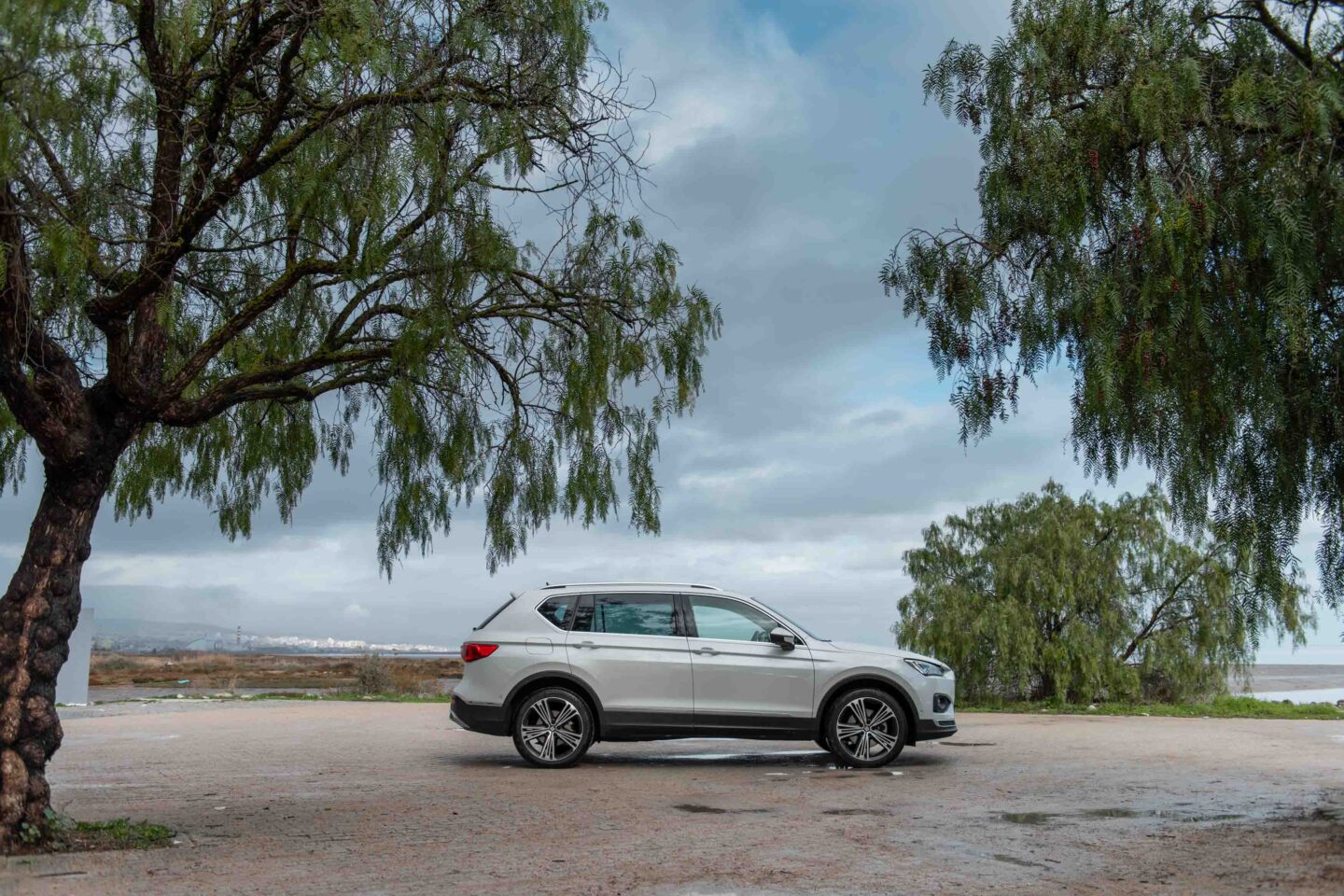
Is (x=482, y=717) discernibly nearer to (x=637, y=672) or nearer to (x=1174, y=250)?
(x=637, y=672)

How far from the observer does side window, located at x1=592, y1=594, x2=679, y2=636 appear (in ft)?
38.4

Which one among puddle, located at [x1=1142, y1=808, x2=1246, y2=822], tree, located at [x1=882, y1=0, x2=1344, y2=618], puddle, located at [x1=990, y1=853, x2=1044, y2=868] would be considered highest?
tree, located at [x1=882, y1=0, x2=1344, y2=618]

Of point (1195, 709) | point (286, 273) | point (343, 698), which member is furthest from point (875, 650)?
point (343, 698)

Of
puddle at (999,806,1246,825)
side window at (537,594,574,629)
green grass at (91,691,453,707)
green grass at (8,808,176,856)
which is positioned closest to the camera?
green grass at (8,808,176,856)

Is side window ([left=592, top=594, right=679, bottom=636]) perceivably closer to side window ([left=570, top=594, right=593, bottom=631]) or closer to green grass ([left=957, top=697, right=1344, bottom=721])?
side window ([left=570, top=594, right=593, bottom=631])

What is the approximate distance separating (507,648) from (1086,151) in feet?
23.3

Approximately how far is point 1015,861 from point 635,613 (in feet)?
18.7

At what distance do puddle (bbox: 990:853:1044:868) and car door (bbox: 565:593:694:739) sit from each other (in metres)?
4.88

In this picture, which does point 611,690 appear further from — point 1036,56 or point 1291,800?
point 1036,56

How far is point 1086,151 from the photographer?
7.45 metres

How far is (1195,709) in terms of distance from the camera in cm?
2069

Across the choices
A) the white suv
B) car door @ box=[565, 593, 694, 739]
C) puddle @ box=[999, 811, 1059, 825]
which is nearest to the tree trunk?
the white suv

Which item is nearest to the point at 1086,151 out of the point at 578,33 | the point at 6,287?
the point at 578,33

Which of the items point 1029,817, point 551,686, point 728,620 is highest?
point 728,620
